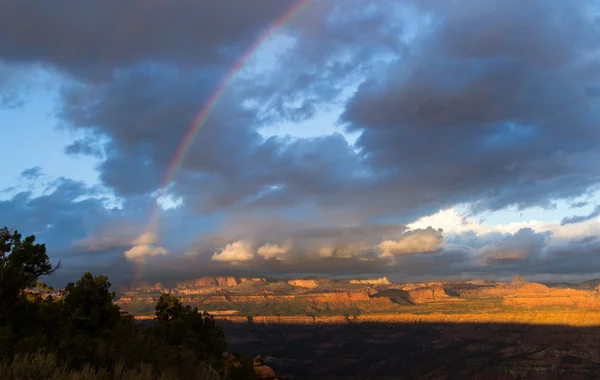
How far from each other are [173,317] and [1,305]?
30176mm

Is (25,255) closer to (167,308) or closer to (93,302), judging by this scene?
(93,302)

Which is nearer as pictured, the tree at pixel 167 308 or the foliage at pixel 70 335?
the foliage at pixel 70 335

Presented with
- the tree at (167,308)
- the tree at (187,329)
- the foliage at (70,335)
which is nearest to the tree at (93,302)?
the foliage at (70,335)

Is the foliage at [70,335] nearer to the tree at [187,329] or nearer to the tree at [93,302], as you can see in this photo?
the tree at [93,302]

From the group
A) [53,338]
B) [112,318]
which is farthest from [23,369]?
[112,318]

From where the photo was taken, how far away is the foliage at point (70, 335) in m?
14.7

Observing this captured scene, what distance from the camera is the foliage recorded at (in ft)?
48.3

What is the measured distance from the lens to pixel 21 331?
27.3 meters

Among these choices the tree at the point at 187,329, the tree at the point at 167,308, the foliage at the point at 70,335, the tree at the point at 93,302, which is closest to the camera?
the foliage at the point at 70,335

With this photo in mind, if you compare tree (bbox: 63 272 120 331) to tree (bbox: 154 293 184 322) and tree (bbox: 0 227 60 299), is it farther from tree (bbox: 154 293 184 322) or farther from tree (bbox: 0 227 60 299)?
tree (bbox: 154 293 184 322)

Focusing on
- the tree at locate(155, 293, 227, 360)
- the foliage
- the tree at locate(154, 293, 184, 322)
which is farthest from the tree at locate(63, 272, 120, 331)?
the tree at locate(154, 293, 184, 322)

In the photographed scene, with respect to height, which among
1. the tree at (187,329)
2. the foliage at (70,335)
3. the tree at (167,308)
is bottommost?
the tree at (187,329)

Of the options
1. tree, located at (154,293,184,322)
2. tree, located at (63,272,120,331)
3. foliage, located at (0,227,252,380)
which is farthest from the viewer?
tree, located at (154,293,184,322)

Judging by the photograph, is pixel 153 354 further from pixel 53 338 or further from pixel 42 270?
pixel 42 270
